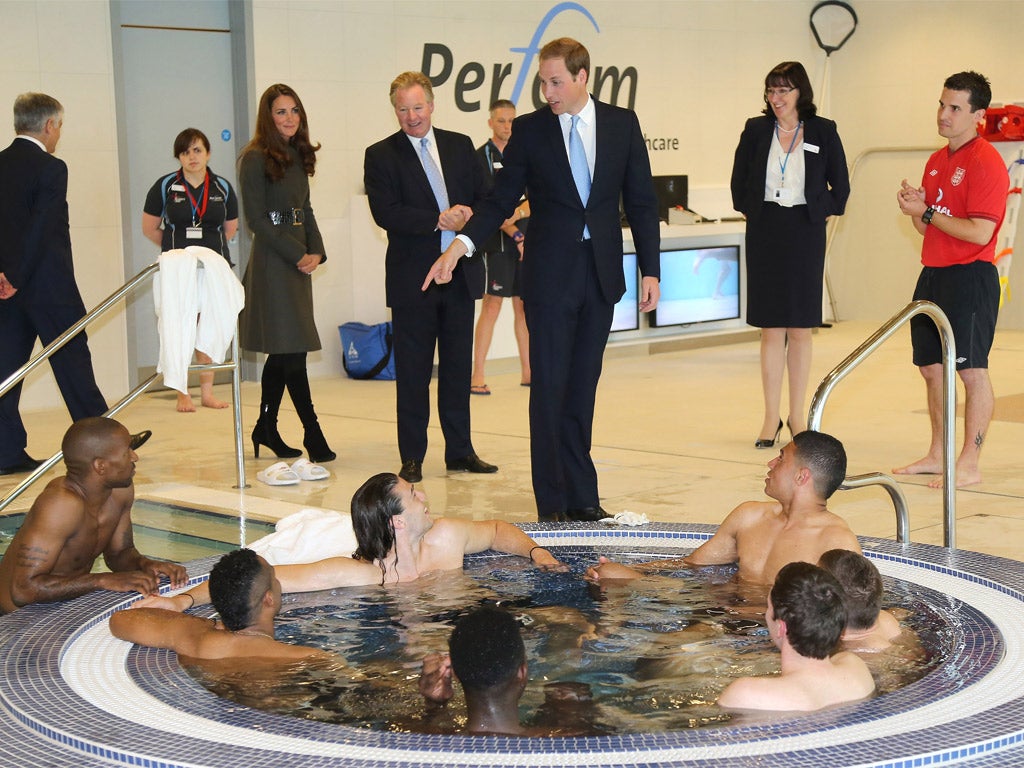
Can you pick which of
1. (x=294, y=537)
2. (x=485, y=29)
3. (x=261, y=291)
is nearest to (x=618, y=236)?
(x=294, y=537)

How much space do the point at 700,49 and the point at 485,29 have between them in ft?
9.07

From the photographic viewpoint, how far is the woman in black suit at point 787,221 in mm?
7258

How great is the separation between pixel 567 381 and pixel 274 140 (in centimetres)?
231

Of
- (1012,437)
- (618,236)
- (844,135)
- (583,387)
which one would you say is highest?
(844,135)

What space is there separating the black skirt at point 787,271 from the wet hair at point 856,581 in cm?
392

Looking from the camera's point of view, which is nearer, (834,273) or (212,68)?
(212,68)

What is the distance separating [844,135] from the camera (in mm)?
14797

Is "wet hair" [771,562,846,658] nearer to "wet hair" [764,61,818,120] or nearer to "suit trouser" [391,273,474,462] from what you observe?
"suit trouser" [391,273,474,462]

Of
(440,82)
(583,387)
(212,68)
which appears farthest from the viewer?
(440,82)

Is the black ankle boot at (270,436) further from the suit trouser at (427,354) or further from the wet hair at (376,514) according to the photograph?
the wet hair at (376,514)

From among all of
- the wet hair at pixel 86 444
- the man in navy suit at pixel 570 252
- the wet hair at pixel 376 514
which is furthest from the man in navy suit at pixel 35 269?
the wet hair at pixel 376 514

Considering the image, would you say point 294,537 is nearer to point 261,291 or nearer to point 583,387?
point 583,387

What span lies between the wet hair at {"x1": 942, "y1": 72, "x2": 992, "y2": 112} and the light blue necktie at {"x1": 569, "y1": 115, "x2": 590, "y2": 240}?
1759mm

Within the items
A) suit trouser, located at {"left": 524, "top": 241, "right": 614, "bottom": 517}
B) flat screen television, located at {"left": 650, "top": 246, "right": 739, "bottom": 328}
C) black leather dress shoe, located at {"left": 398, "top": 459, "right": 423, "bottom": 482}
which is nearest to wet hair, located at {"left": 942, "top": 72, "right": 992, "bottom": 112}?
suit trouser, located at {"left": 524, "top": 241, "right": 614, "bottom": 517}
